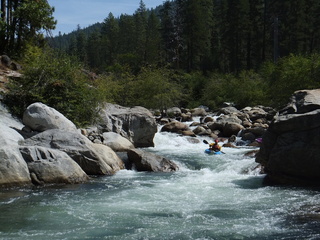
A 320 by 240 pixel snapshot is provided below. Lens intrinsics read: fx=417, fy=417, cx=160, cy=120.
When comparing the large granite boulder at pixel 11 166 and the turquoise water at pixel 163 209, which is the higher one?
the large granite boulder at pixel 11 166

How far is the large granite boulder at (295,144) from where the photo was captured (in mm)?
10008

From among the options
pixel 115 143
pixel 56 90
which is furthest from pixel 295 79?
pixel 56 90

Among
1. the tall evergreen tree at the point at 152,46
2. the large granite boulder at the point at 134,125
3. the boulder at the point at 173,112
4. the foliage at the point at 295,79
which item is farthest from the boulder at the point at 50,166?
the tall evergreen tree at the point at 152,46

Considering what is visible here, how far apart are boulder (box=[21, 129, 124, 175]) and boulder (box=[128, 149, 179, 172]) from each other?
93cm

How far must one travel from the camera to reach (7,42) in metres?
22.4

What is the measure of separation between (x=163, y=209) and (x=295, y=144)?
4.02 m

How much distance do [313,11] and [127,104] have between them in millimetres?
26422

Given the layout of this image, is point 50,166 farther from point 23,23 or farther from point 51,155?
point 23,23

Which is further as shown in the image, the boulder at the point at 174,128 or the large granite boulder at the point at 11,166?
the boulder at the point at 174,128

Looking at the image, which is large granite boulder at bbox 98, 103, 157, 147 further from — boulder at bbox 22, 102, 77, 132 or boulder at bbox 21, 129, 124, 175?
boulder at bbox 21, 129, 124, 175

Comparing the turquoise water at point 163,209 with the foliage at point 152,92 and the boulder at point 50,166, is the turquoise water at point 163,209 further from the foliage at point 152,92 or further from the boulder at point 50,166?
the foliage at point 152,92

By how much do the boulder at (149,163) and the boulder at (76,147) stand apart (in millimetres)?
932

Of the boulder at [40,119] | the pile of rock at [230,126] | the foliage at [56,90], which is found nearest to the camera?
the boulder at [40,119]

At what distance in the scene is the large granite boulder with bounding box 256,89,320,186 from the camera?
10.0 m
